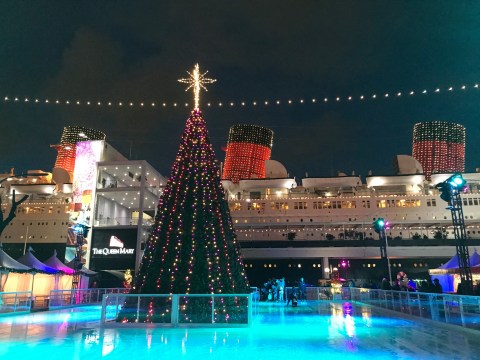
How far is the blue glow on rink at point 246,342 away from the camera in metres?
6.37

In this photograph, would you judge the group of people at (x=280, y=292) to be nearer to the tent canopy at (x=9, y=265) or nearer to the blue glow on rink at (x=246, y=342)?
the blue glow on rink at (x=246, y=342)

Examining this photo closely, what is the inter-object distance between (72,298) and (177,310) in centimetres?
1194

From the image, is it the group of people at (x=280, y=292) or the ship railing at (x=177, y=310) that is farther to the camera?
the group of people at (x=280, y=292)

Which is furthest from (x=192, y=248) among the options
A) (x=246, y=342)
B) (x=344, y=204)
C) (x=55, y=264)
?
(x=344, y=204)

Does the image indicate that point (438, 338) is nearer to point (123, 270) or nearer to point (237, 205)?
point (123, 270)

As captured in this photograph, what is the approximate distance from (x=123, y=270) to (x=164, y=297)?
71.6 feet

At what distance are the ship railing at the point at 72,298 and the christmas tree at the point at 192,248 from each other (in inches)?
359

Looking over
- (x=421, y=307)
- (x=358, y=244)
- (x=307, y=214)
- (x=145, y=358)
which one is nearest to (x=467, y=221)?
(x=358, y=244)

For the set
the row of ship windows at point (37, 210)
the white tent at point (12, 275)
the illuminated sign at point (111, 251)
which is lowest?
the white tent at point (12, 275)

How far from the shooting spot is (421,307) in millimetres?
11875

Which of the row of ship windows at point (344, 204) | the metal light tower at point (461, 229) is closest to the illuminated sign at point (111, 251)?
the row of ship windows at point (344, 204)

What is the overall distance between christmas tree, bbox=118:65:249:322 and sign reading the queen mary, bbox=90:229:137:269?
67.3ft

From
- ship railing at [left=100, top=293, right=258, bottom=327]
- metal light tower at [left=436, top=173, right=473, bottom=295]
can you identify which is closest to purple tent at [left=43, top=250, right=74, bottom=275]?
ship railing at [left=100, top=293, right=258, bottom=327]

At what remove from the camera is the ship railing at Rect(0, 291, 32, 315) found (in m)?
14.6
